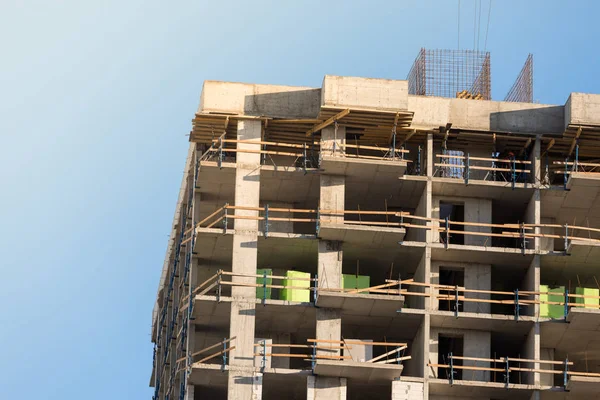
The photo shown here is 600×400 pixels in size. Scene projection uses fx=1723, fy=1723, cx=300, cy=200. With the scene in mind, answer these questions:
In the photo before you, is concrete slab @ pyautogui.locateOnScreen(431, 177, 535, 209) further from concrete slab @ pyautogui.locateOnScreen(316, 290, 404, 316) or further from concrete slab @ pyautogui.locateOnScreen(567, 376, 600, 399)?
concrete slab @ pyautogui.locateOnScreen(567, 376, 600, 399)

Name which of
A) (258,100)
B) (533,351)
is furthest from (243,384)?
(258,100)

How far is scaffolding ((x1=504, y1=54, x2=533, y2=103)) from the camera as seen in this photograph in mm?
88688

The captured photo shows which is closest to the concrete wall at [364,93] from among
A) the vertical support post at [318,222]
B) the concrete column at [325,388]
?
the vertical support post at [318,222]

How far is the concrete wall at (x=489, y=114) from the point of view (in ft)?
267

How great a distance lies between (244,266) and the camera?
78438 mm

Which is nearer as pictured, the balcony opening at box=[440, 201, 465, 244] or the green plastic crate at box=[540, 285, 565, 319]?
the green plastic crate at box=[540, 285, 565, 319]

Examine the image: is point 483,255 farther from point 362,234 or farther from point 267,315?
point 267,315

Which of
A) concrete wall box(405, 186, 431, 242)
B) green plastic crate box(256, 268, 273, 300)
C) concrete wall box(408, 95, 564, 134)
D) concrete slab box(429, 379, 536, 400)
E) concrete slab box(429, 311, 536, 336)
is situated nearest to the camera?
concrete slab box(429, 379, 536, 400)

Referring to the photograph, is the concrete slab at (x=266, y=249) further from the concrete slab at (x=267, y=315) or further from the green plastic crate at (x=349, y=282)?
the concrete slab at (x=267, y=315)

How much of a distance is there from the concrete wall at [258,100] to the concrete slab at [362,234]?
5.94 metres

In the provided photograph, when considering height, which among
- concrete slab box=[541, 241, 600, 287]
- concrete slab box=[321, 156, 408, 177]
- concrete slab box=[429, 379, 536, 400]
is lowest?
concrete slab box=[429, 379, 536, 400]

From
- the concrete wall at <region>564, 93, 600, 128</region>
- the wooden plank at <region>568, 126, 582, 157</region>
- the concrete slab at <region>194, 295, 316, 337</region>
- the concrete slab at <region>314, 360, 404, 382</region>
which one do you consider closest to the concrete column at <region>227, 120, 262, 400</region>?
the concrete slab at <region>194, 295, 316, 337</region>

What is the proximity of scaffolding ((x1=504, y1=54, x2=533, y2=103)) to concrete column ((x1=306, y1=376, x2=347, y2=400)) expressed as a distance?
20.3 meters

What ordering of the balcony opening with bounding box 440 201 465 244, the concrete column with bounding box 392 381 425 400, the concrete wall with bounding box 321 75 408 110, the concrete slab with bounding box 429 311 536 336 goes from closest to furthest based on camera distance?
the concrete column with bounding box 392 381 425 400, the concrete slab with bounding box 429 311 536 336, the concrete wall with bounding box 321 75 408 110, the balcony opening with bounding box 440 201 465 244
